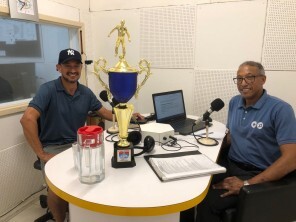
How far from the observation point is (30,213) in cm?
218

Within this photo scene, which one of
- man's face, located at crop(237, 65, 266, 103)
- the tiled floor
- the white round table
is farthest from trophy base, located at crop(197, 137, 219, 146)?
the tiled floor

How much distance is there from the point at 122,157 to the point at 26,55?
166 cm

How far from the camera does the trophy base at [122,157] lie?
1.27 metres

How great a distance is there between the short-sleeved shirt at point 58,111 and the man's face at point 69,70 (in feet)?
0.24

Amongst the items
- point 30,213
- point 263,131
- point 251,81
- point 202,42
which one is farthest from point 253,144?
point 30,213

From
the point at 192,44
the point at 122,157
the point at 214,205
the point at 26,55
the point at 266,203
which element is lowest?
the point at 214,205

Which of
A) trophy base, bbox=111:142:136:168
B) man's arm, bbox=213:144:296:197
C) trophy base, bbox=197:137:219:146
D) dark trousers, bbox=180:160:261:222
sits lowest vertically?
dark trousers, bbox=180:160:261:222

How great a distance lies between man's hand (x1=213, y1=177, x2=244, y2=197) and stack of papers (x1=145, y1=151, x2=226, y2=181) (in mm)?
251

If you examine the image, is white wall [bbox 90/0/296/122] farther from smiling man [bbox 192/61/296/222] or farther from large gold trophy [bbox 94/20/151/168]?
large gold trophy [bbox 94/20/151/168]

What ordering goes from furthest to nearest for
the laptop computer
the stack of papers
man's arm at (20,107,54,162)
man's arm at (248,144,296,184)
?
the laptop computer → man's arm at (20,107,54,162) → man's arm at (248,144,296,184) → the stack of papers

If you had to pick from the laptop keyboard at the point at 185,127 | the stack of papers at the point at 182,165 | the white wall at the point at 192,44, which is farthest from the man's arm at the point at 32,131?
the laptop keyboard at the point at 185,127

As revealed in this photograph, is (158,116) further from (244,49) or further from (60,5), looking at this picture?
(60,5)

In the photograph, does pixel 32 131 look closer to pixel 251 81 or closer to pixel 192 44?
pixel 251 81

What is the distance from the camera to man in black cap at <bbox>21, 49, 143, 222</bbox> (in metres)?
1.89
